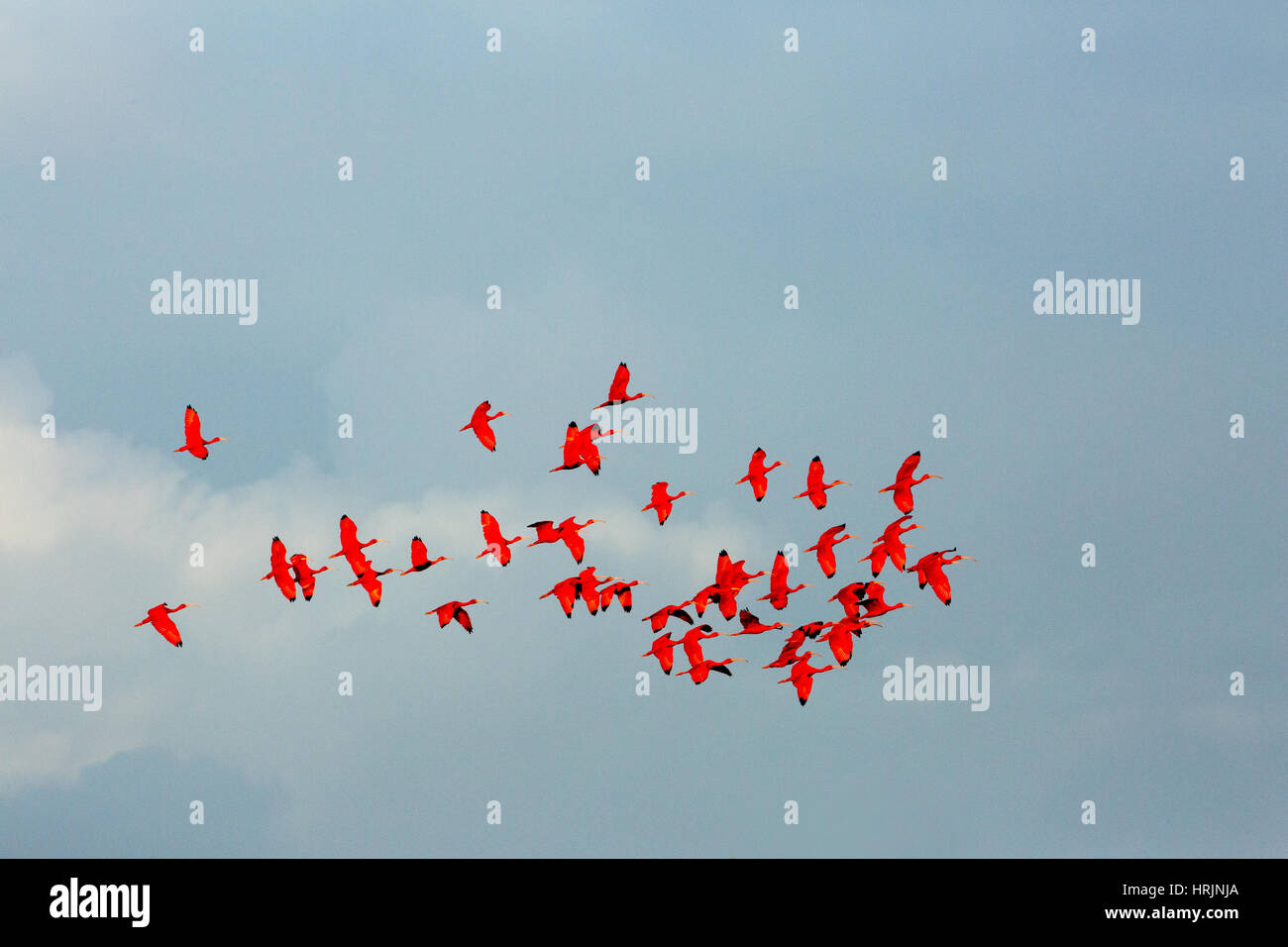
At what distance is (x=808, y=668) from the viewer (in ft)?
83.1

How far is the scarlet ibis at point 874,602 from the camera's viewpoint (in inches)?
999

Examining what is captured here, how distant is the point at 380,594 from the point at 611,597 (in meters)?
3.60

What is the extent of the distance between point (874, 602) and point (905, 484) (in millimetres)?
1916

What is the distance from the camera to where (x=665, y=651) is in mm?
25641

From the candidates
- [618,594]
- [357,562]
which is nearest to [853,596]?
[618,594]

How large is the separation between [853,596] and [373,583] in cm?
743

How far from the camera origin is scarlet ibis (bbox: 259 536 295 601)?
83.2 ft

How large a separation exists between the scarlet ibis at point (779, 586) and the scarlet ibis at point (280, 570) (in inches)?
285

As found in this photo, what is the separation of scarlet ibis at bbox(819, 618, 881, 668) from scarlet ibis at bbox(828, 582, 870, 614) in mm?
199

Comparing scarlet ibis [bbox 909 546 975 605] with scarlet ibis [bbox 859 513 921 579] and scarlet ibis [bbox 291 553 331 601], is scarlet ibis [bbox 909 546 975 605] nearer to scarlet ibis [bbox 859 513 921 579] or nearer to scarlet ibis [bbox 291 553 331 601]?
scarlet ibis [bbox 859 513 921 579]

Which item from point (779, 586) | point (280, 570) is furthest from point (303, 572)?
point (779, 586)

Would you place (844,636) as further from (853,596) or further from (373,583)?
(373,583)
